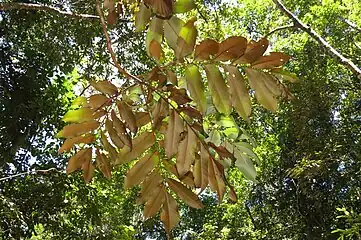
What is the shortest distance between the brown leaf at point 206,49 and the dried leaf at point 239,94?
29 mm

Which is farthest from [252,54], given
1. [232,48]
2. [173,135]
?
[173,135]

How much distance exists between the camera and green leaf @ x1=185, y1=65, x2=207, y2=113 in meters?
0.50

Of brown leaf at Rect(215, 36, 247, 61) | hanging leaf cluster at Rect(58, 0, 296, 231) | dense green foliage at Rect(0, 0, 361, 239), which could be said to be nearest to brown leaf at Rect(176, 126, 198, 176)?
hanging leaf cluster at Rect(58, 0, 296, 231)

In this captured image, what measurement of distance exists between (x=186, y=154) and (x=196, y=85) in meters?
0.08

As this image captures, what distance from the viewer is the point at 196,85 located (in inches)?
19.6

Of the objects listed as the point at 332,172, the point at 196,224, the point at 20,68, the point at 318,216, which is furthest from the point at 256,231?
the point at 20,68

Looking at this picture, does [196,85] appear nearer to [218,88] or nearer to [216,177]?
[218,88]

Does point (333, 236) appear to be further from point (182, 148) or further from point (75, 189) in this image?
point (182, 148)

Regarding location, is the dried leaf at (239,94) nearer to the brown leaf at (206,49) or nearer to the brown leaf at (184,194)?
the brown leaf at (206,49)

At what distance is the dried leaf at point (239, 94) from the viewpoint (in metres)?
0.50

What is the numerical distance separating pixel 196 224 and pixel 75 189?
7837 mm

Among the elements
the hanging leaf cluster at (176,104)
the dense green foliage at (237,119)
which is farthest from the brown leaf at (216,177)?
the dense green foliage at (237,119)

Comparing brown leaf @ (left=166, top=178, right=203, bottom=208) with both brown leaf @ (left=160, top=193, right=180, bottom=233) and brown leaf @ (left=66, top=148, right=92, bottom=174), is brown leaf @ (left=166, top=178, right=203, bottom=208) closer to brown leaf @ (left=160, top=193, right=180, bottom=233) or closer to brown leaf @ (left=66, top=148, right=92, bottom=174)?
brown leaf @ (left=160, top=193, right=180, bottom=233)

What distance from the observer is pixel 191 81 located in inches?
19.6
